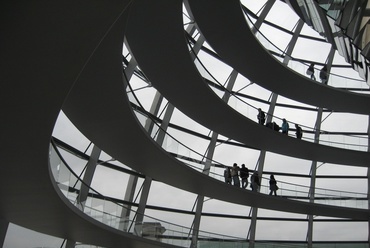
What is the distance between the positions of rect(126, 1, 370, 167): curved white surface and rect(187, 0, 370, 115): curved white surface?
2386mm

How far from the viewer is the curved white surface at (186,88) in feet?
53.2

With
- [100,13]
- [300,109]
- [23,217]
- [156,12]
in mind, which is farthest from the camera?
[300,109]

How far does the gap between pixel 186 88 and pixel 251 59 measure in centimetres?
435

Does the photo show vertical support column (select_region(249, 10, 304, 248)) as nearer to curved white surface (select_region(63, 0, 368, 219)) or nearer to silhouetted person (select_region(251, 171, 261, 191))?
silhouetted person (select_region(251, 171, 261, 191))

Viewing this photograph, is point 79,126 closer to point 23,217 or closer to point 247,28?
point 23,217

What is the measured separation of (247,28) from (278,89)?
25.8 feet

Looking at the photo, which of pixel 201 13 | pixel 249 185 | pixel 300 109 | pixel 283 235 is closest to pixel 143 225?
pixel 249 185

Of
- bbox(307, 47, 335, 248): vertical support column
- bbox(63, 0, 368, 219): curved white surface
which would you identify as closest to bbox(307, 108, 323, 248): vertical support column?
bbox(307, 47, 335, 248): vertical support column

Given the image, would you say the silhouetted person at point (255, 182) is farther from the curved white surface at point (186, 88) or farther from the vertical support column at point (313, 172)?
the vertical support column at point (313, 172)

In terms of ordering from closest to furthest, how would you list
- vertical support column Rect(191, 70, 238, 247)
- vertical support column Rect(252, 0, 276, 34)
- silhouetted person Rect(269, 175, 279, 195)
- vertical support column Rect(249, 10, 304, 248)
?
1. vertical support column Rect(191, 70, 238, 247)
2. silhouetted person Rect(269, 175, 279, 195)
3. vertical support column Rect(252, 0, 276, 34)
4. vertical support column Rect(249, 10, 304, 248)

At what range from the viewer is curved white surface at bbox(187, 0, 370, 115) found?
1953 centimetres

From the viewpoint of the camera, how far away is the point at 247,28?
2053cm

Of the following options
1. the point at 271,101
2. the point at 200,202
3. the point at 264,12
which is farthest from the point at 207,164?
the point at 264,12

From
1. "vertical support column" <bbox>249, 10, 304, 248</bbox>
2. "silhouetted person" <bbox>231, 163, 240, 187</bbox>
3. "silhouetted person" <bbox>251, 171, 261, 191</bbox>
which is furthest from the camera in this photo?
"vertical support column" <bbox>249, 10, 304, 248</bbox>
